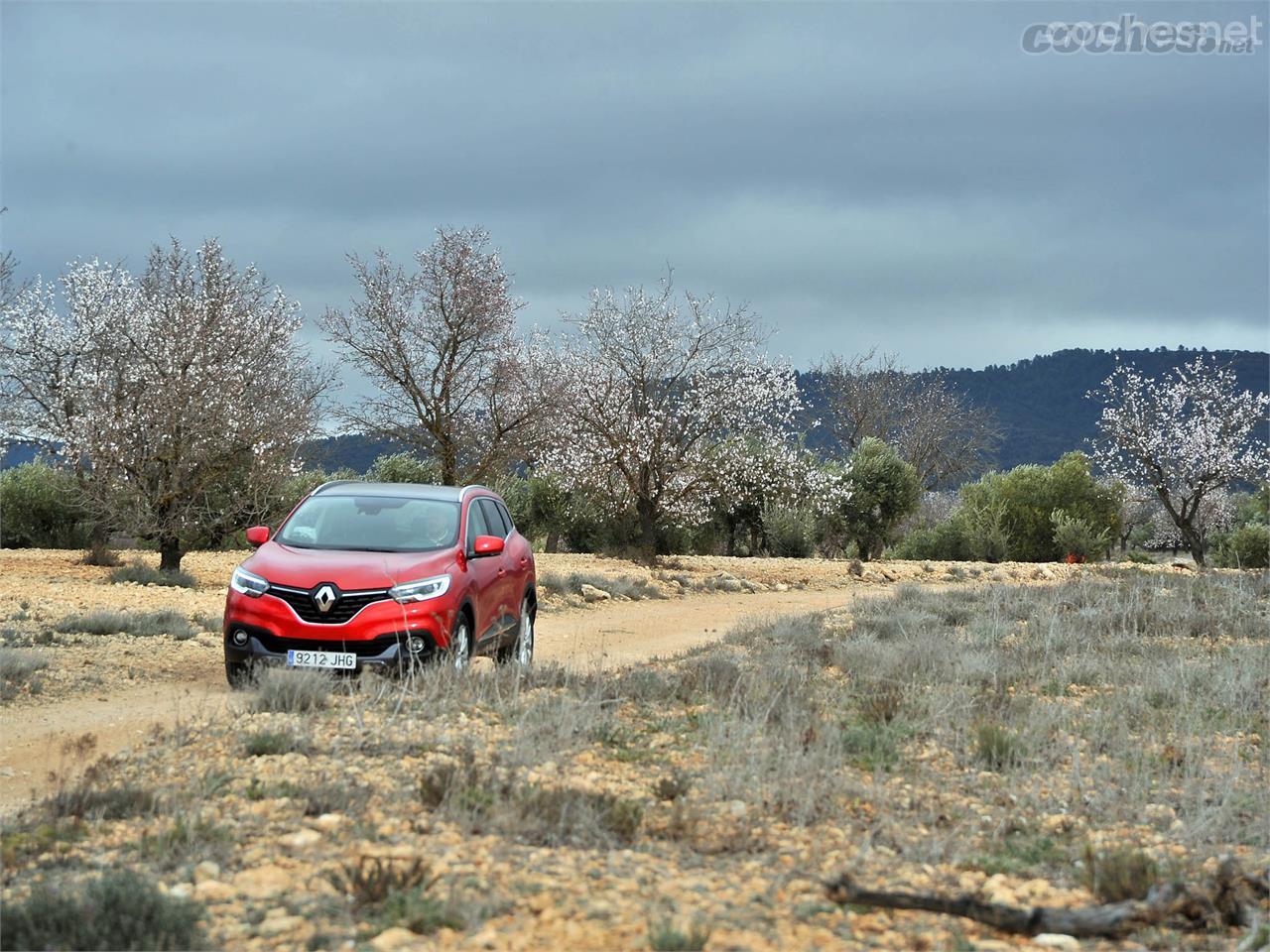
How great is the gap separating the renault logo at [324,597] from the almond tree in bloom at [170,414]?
1296 cm

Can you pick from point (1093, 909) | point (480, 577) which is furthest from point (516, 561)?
point (1093, 909)

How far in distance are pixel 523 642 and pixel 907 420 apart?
202 ft

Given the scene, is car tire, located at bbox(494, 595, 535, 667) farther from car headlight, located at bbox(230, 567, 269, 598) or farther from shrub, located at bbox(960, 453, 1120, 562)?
shrub, located at bbox(960, 453, 1120, 562)

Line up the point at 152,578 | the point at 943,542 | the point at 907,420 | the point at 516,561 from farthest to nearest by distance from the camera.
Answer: the point at 907,420, the point at 943,542, the point at 152,578, the point at 516,561

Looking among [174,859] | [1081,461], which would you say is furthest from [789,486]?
[174,859]

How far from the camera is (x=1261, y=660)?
39.0 feet

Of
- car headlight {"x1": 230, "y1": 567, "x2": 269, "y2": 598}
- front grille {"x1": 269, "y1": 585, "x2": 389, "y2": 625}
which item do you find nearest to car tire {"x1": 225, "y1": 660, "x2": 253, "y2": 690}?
car headlight {"x1": 230, "y1": 567, "x2": 269, "y2": 598}

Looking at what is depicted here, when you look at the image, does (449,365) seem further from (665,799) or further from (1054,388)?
(1054,388)

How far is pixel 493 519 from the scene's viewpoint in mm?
12625

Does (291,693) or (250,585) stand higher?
(250,585)

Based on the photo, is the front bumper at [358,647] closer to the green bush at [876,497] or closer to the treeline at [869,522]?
the treeline at [869,522]

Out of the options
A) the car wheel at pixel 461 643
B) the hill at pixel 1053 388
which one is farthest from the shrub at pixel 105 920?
the hill at pixel 1053 388

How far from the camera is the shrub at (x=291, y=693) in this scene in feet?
28.2

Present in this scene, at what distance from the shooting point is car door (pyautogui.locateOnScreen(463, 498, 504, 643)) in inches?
428
